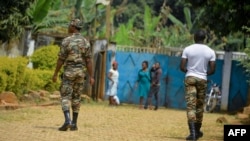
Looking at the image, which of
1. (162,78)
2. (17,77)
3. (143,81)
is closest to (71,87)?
(17,77)

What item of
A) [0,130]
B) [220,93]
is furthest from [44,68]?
[0,130]

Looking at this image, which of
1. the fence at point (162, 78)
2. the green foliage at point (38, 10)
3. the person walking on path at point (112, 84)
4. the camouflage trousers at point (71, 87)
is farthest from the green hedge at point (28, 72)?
the camouflage trousers at point (71, 87)

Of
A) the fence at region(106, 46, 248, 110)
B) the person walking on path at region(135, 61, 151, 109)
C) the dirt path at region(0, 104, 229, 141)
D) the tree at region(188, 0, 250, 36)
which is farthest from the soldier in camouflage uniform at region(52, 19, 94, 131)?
the fence at region(106, 46, 248, 110)

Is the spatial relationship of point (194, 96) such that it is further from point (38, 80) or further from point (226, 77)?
point (226, 77)

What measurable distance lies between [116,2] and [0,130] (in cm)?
4697

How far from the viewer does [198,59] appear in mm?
9414

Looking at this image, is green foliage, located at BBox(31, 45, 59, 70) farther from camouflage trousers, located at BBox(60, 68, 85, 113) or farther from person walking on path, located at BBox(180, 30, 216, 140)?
person walking on path, located at BBox(180, 30, 216, 140)

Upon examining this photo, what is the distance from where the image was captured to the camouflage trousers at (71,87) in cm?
1002

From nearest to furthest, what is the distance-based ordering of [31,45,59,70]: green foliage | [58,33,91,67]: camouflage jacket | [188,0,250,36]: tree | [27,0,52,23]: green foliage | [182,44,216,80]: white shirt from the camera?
[182,44,216,80]: white shirt → [58,33,91,67]: camouflage jacket → [188,0,250,36]: tree → [31,45,59,70]: green foliage → [27,0,52,23]: green foliage

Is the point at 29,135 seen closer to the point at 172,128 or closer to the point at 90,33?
the point at 172,128

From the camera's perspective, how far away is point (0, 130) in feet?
32.0

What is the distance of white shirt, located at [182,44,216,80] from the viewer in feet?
30.9

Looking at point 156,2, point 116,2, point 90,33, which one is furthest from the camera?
point 116,2

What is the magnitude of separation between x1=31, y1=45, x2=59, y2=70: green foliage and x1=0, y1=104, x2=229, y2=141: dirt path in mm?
4898
